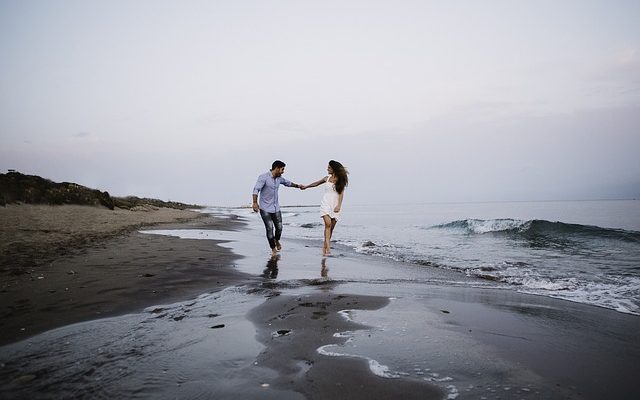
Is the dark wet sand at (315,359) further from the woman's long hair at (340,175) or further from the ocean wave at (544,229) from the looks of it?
the ocean wave at (544,229)

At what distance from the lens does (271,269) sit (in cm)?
649

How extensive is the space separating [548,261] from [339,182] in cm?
591

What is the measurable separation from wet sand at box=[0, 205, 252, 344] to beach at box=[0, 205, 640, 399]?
46 mm

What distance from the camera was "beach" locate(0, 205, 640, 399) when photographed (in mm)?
1940

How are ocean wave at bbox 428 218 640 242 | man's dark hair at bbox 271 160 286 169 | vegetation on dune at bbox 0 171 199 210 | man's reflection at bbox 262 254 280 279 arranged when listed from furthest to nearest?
vegetation on dune at bbox 0 171 199 210 < ocean wave at bbox 428 218 640 242 < man's dark hair at bbox 271 160 286 169 < man's reflection at bbox 262 254 280 279

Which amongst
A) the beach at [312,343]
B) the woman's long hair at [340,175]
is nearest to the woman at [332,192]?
the woman's long hair at [340,175]

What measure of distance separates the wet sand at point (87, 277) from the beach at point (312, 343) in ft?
0.15

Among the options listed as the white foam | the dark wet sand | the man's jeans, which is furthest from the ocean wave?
the dark wet sand

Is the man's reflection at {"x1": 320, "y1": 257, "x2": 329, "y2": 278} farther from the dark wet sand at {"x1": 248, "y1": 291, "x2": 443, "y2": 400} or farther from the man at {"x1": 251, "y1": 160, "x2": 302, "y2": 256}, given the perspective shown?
the dark wet sand at {"x1": 248, "y1": 291, "x2": 443, "y2": 400}

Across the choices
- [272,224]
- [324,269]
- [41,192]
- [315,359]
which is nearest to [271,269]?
[324,269]

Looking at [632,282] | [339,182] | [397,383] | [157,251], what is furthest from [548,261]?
[157,251]

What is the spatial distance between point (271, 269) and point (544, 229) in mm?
17036

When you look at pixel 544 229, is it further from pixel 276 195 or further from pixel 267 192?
pixel 267 192

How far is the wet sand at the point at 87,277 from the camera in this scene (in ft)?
11.2
